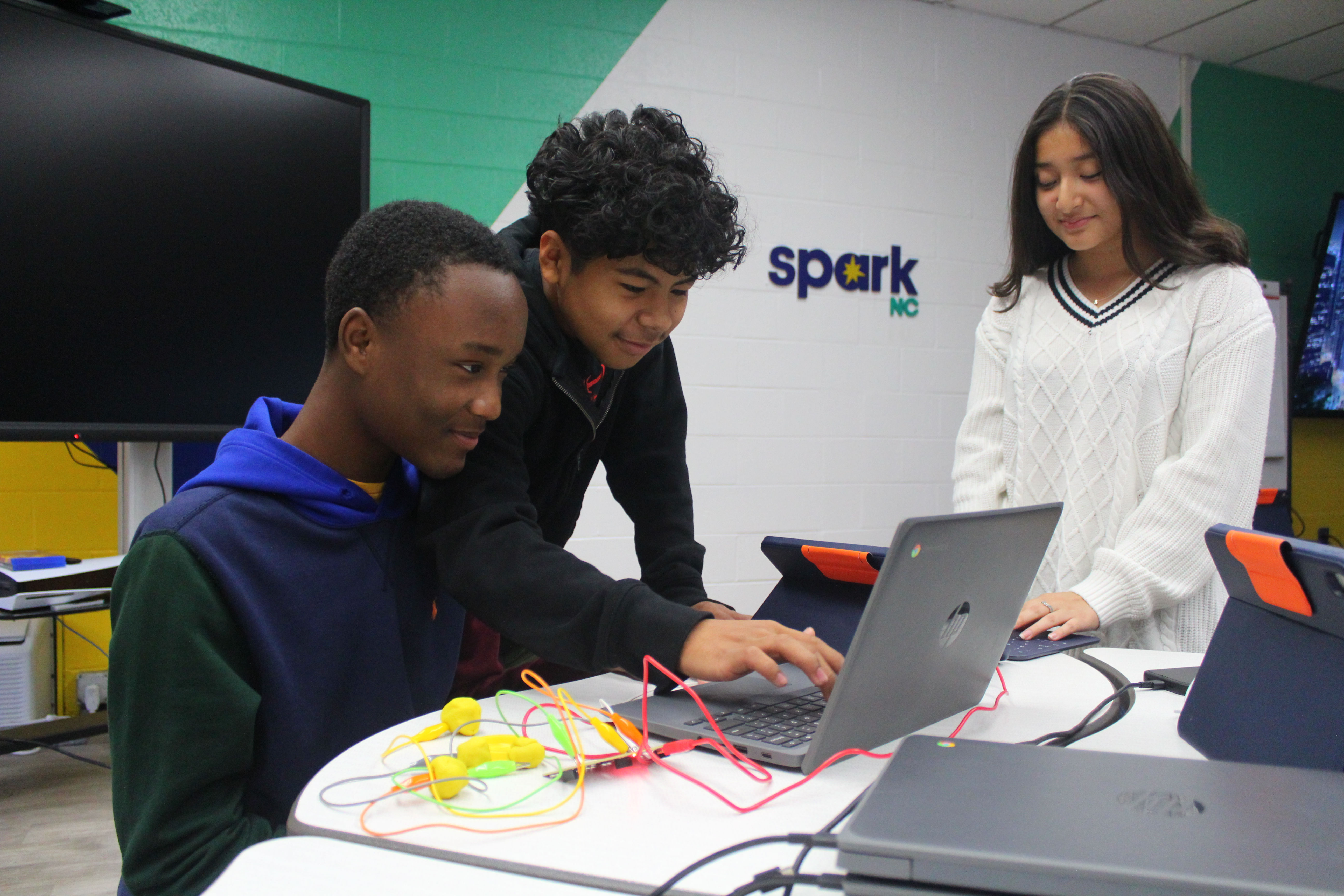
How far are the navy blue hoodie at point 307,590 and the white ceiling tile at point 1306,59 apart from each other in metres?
4.44

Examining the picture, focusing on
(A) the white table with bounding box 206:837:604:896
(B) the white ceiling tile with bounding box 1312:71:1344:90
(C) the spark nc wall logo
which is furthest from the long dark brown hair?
(B) the white ceiling tile with bounding box 1312:71:1344:90

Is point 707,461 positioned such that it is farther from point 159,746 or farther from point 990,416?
point 159,746

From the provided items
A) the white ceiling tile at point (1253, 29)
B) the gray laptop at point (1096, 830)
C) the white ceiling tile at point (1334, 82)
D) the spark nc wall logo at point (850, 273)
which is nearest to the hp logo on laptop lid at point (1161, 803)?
the gray laptop at point (1096, 830)

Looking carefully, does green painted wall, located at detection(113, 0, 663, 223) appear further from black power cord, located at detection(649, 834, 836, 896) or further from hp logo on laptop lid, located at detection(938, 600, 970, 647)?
black power cord, located at detection(649, 834, 836, 896)

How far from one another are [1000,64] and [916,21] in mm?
404

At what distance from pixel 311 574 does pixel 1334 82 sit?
5179 millimetres

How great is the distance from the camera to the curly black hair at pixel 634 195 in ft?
3.62

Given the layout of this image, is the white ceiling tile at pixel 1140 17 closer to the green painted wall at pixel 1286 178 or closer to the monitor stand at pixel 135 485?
the green painted wall at pixel 1286 178

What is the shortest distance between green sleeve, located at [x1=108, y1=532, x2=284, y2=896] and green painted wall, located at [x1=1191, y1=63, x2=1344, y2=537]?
14.4ft

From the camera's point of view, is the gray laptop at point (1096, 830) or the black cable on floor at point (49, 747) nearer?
the gray laptop at point (1096, 830)

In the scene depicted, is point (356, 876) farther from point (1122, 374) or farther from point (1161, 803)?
Result: point (1122, 374)

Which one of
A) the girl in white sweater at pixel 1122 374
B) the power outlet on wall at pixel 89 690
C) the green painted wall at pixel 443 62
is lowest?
the power outlet on wall at pixel 89 690

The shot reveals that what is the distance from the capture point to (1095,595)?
1.37m

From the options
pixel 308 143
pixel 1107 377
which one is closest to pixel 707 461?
pixel 308 143
